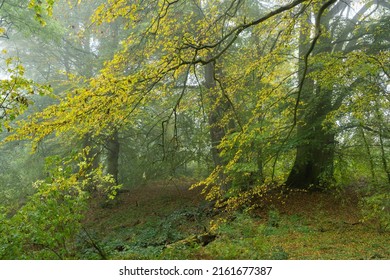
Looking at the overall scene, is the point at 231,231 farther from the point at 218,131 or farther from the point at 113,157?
the point at 113,157

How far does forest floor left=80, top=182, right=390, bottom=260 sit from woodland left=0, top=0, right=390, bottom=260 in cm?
5

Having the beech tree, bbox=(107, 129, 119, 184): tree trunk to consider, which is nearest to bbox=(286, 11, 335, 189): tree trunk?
the beech tree

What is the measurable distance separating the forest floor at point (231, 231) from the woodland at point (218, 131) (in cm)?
5

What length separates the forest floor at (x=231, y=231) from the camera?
578cm

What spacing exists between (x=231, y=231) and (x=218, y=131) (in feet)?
13.5

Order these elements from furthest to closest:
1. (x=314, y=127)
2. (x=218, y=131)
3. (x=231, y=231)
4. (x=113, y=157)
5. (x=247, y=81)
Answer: (x=113, y=157)
(x=218, y=131)
(x=314, y=127)
(x=247, y=81)
(x=231, y=231)

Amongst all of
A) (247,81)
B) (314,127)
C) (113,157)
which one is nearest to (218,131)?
(247,81)

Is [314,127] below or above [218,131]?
below

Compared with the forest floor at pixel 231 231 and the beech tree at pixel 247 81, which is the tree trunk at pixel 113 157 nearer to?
the forest floor at pixel 231 231

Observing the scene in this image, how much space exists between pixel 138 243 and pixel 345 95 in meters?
6.35

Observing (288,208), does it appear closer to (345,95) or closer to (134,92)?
(345,95)

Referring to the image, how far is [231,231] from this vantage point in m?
7.71

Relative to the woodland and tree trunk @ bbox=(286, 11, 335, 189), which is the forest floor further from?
tree trunk @ bbox=(286, 11, 335, 189)
